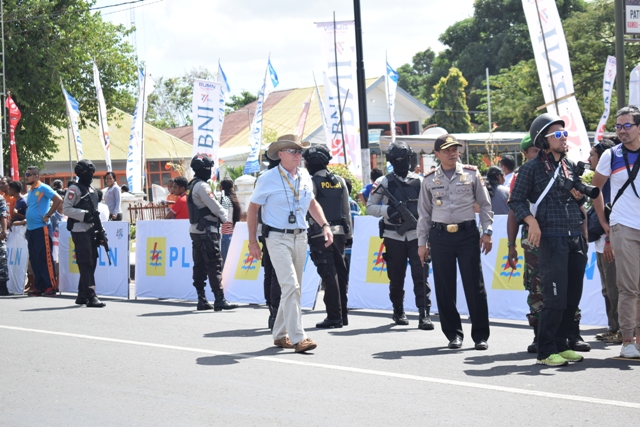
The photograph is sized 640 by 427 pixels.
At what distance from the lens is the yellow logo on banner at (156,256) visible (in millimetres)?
14727

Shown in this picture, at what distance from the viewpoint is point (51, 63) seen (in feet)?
130

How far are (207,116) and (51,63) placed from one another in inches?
823

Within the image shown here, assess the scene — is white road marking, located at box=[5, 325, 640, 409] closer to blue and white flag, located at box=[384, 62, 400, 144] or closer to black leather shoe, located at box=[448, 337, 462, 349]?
black leather shoe, located at box=[448, 337, 462, 349]

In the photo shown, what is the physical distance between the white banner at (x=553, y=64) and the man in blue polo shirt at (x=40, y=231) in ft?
27.7

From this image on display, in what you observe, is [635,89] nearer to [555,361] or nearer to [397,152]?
[397,152]

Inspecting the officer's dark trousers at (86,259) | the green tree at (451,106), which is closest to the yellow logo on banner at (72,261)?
the officer's dark trousers at (86,259)

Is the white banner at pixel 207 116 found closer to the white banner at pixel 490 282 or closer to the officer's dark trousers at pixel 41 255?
the officer's dark trousers at pixel 41 255

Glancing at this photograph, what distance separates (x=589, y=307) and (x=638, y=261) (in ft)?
8.44

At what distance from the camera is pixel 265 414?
6074 millimetres

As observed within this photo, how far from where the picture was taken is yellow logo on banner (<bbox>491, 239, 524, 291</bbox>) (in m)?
10.8

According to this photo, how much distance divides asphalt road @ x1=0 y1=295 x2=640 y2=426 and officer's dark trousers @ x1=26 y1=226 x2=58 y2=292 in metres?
5.08

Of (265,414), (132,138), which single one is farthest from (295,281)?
(132,138)

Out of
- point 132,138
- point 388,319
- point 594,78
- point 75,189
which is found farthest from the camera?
point 594,78

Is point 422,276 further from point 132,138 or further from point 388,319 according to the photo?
point 132,138
